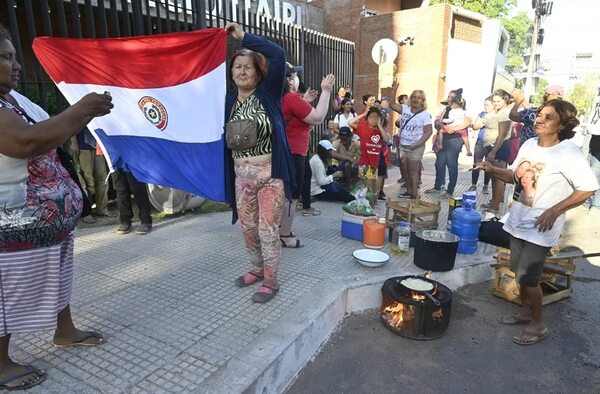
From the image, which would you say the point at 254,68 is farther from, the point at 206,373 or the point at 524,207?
the point at 524,207

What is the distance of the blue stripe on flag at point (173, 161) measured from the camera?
11.6 ft

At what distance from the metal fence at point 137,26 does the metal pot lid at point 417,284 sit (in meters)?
3.53

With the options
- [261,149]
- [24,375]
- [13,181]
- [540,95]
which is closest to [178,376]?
[24,375]

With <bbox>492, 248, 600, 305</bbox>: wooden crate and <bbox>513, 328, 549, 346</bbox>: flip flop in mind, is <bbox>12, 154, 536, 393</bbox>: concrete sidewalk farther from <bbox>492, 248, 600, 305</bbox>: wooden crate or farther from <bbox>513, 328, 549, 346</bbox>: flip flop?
<bbox>513, 328, 549, 346</bbox>: flip flop

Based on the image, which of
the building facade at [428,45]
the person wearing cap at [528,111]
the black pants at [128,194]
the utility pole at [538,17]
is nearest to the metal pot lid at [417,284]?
the person wearing cap at [528,111]

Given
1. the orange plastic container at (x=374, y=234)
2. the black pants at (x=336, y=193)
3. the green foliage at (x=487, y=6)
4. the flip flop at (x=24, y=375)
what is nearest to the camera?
the flip flop at (x=24, y=375)

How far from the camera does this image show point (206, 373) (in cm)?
251

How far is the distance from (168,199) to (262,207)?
315 cm

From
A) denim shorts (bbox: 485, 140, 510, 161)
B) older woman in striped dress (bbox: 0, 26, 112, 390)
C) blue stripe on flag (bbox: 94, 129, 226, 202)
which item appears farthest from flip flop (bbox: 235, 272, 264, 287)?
denim shorts (bbox: 485, 140, 510, 161)

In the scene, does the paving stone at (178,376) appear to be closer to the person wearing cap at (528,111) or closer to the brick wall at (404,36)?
the person wearing cap at (528,111)

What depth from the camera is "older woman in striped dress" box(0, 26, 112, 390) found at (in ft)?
6.53

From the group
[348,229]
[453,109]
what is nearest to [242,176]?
[348,229]

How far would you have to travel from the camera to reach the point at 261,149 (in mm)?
3238

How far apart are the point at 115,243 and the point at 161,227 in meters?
0.75
